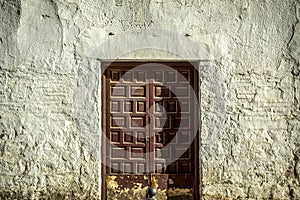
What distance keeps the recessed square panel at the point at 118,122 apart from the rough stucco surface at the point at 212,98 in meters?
0.19

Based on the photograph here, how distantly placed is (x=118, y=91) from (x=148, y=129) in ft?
1.62

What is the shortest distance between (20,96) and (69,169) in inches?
34.7

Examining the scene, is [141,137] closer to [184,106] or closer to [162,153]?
[162,153]

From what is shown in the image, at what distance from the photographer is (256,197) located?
190 inches

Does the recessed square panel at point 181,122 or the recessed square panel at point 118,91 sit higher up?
the recessed square panel at point 118,91

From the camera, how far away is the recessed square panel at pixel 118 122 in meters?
4.96

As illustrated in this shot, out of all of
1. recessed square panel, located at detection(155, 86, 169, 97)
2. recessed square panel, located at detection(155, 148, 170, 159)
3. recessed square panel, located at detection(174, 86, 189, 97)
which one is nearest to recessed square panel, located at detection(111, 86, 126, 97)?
recessed square panel, located at detection(155, 86, 169, 97)

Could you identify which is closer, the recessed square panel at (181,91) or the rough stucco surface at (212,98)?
the rough stucco surface at (212,98)

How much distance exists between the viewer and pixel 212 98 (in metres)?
4.84

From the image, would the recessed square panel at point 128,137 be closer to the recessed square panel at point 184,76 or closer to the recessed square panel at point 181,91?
the recessed square panel at point 181,91

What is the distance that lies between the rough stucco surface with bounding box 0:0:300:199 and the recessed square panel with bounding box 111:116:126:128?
0.62 ft

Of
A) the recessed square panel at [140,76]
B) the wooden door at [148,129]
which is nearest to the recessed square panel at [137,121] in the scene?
the wooden door at [148,129]

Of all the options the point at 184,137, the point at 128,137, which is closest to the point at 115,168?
the point at 128,137

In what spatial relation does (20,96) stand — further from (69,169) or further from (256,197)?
(256,197)
